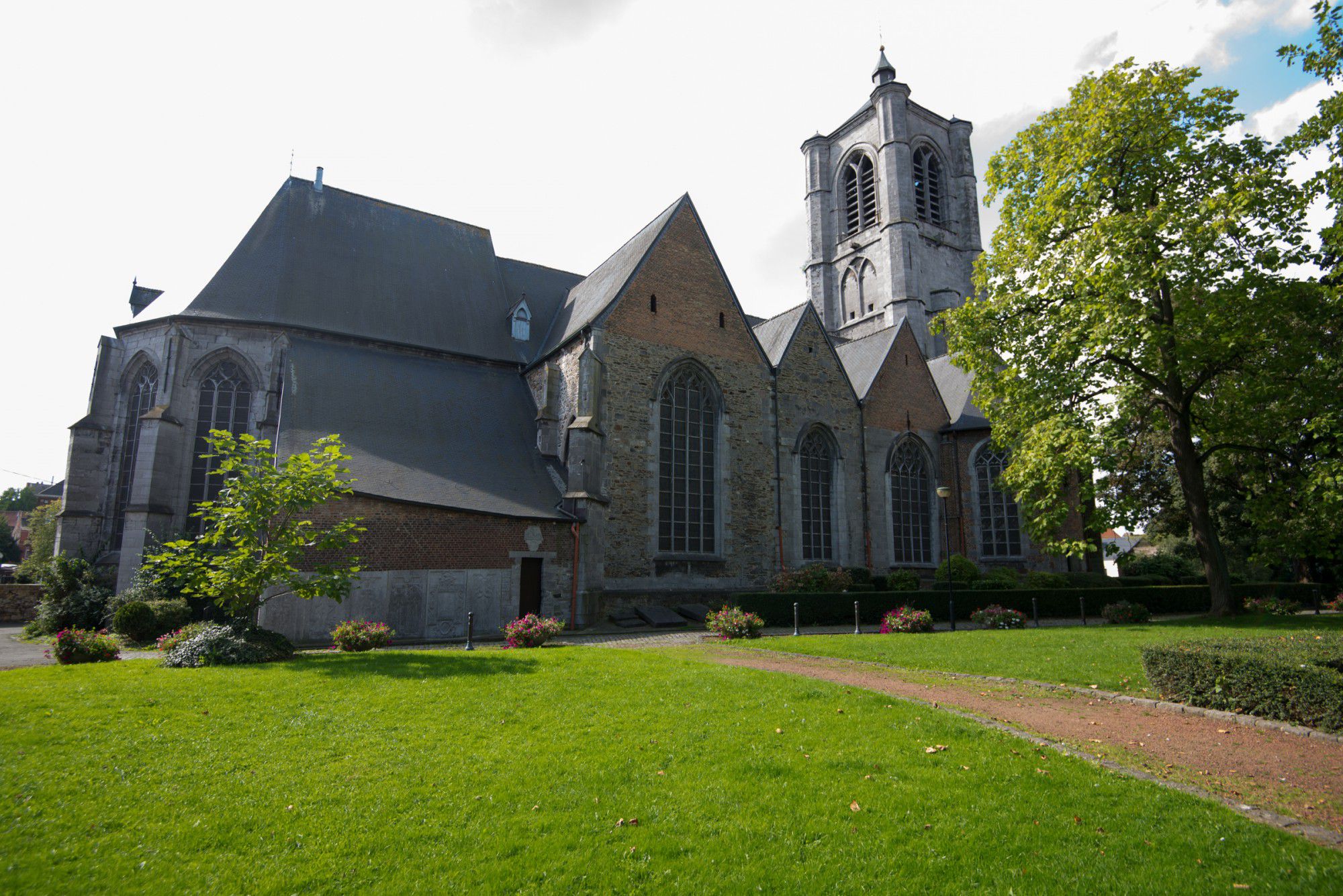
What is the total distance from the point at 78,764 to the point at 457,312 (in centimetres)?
2114

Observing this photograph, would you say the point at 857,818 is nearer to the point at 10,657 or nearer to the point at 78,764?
the point at 78,764

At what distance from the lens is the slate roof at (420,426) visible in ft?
58.8

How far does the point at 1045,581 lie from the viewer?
933 inches

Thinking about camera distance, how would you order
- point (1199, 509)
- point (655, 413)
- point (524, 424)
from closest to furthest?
point (1199, 509), point (655, 413), point (524, 424)

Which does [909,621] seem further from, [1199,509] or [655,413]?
[655,413]

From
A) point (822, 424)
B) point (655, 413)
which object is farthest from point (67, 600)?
point (822, 424)

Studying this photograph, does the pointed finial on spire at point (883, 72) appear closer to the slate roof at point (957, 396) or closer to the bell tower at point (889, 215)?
the bell tower at point (889, 215)

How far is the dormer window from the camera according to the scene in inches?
1011

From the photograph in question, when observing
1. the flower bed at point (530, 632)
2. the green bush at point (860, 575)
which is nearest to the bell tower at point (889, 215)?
the green bush at point (860, 575)

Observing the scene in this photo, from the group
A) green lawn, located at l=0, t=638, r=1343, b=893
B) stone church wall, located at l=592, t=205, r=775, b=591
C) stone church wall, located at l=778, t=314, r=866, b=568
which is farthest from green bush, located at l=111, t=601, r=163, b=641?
stone church wall, located at l=778, t=314, r=866, b=568

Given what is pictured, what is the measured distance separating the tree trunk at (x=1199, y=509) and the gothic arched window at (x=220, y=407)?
84.7 feet

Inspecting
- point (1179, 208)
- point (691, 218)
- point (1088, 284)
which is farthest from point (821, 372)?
point (1179, 208)

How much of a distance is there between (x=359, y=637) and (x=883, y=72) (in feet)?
161

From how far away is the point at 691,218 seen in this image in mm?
23844
